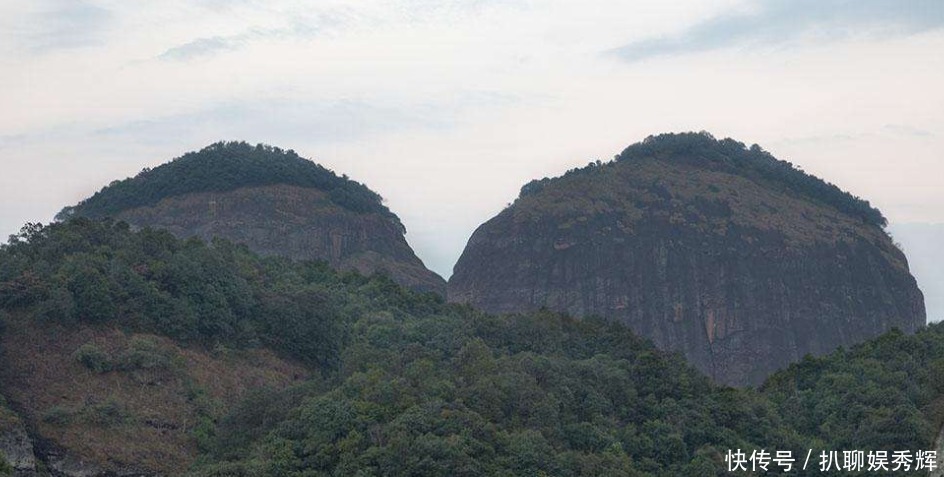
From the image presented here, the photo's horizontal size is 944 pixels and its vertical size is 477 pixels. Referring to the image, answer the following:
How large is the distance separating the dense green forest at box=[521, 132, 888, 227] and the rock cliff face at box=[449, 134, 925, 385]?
1275 millimetres

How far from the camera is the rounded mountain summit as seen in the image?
8106cm

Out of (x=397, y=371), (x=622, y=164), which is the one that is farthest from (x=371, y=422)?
(x=622, y=164)

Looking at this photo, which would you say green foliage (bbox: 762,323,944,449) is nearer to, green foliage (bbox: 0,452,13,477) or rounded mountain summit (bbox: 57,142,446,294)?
green foliage (bbox: 0,452,13,477)

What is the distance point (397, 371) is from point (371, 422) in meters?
5.14

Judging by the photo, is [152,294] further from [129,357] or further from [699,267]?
[699,267]

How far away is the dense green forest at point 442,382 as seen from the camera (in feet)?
130

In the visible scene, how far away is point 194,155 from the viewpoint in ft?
277

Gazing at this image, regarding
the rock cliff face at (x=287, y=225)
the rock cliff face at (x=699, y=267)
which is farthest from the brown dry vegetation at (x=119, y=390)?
the rock cliff face at (x=699, y=267)

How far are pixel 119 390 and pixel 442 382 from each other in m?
8.86

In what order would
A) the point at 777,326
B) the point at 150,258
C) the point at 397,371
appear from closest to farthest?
the point at 397,371 → the point at 150,258 → the point at 777,326

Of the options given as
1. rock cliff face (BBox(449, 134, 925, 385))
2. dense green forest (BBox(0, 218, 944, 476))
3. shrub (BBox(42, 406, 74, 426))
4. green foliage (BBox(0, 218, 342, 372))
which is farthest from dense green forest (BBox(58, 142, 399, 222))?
shrub (BBox(42, 406, 74, 426))

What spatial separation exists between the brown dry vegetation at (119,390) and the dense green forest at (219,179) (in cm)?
3409

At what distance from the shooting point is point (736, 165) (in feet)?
289

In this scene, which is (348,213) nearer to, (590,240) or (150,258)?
(590,240)
